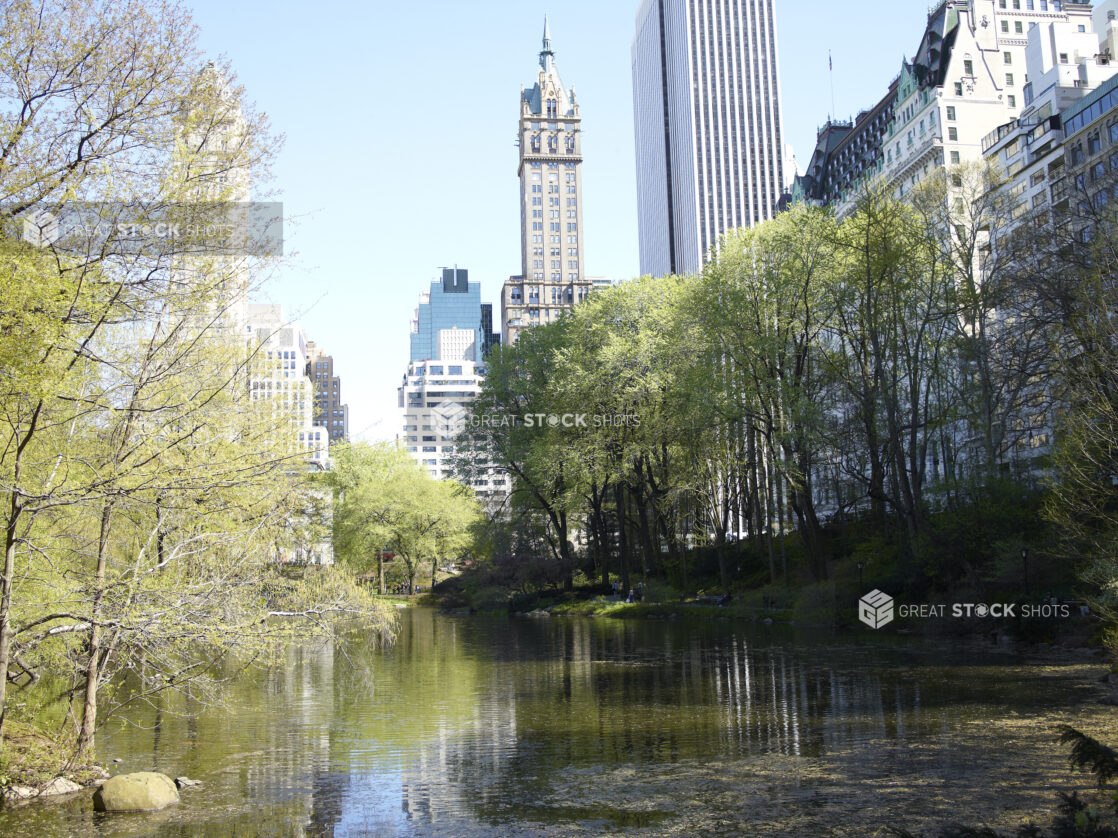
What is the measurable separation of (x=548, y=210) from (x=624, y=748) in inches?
6321

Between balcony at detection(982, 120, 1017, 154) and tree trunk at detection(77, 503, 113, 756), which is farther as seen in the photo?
balcony at detection(982, 120, 1017, 154)

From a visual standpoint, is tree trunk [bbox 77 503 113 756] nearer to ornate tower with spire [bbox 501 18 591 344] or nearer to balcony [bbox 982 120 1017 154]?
balcony [bbox 982 120 1017 154]

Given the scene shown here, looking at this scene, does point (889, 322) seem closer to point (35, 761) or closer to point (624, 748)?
point (624, 748)

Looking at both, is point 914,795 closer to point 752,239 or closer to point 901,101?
point 752,239

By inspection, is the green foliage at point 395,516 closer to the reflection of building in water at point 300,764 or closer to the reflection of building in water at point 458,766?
the reflection of building in water at point 300,764

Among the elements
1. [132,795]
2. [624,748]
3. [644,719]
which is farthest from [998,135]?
[132,795]

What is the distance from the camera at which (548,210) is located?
171000mm

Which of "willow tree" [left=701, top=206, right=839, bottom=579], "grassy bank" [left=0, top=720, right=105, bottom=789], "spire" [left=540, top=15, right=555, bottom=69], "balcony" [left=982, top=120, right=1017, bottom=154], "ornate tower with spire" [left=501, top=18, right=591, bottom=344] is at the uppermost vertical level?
"spire" [left=540, top=15, right=555, bottom=69]

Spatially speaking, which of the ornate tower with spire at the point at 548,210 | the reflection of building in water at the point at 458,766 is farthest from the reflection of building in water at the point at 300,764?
the ornate tower with spire at the point at 548,210

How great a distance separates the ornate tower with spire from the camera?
169m

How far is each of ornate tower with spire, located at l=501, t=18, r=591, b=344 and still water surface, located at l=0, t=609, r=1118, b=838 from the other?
144m

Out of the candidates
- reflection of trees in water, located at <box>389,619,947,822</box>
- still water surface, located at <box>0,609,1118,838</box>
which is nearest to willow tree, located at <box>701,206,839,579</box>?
reflection of trees in water, located at <box>389,619,947,822</box>

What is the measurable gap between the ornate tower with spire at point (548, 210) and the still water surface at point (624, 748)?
144 metres

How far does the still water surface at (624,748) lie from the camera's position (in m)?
12.4
